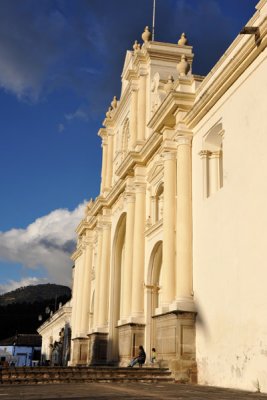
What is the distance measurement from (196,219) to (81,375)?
624 centimetres

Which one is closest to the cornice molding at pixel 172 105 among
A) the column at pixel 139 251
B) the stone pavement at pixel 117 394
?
the column at pixel 139 251

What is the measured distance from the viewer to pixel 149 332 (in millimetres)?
21469

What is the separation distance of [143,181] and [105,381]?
412 inches

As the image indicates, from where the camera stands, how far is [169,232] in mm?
18672

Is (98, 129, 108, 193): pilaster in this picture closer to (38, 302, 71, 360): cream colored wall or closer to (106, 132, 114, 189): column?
(106, 132, 114, 189): column

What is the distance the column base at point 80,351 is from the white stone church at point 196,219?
15.0 ft

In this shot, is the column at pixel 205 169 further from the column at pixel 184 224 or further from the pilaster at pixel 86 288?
the pilaster at pixel 86 288

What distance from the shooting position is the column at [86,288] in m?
33.7

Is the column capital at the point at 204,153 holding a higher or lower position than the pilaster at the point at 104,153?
lower

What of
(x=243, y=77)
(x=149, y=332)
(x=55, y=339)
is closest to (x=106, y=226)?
(x=149, y=332)

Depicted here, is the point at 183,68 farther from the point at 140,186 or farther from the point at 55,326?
the point at 55,326

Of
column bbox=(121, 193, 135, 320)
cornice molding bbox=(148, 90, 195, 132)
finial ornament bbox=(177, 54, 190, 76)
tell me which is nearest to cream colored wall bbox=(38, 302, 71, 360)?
column bbox=(121, 193, 135, 320)

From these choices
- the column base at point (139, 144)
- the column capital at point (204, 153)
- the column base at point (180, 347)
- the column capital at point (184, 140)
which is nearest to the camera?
the column base at point (180, 347)

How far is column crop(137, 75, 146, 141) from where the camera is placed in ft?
83.3
